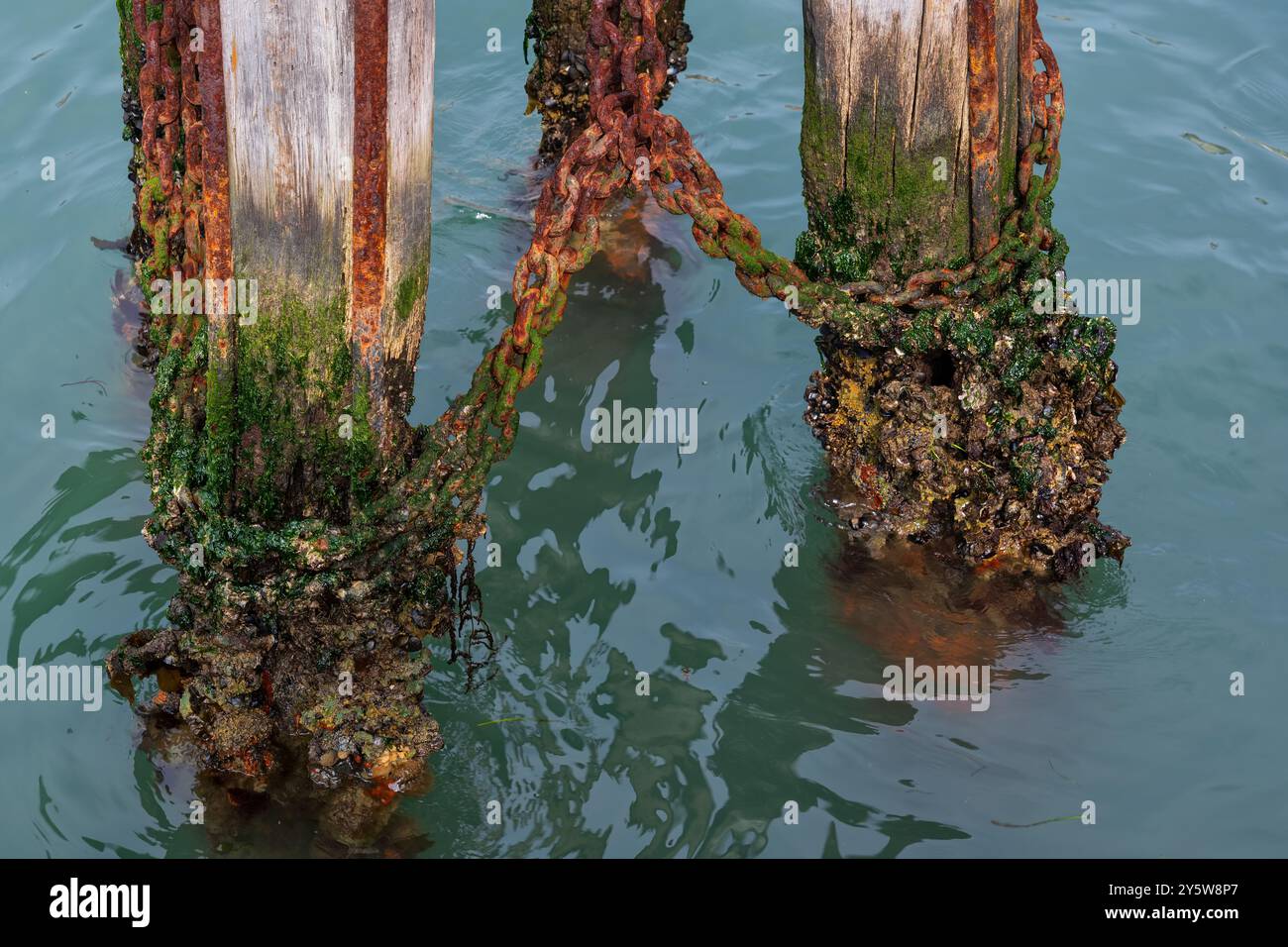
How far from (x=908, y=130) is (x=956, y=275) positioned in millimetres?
520

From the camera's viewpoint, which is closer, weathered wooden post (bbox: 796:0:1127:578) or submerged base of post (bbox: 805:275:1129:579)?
weathered wooden post (bbox: 796:0:1127:578)

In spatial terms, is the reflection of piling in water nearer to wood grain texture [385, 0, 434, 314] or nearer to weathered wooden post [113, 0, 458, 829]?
weathered wooden post [113, 0, 458, 829]

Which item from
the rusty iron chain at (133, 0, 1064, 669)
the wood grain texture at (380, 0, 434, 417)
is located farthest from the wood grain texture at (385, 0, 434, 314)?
the rusty iron chain at (133, 0, 1064, 669)

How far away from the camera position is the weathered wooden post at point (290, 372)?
13.0 ft

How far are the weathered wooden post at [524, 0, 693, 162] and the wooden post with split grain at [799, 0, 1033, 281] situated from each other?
7.08 ft

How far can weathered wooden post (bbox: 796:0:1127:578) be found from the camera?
15.2 ft

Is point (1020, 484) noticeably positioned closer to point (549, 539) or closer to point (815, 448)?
point (815, 448)

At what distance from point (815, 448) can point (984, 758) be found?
170cm

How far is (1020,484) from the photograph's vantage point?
5.03 m

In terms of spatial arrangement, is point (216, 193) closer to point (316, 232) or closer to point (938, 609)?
point (316, 232)

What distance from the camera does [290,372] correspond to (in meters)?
4.27

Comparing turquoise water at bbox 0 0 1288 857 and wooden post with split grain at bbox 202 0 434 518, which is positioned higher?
wooden post with split grain at bbox 202 0 434 518

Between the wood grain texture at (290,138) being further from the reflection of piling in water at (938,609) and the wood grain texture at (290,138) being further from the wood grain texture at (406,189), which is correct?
the reflection of piling in water at (938,609)
